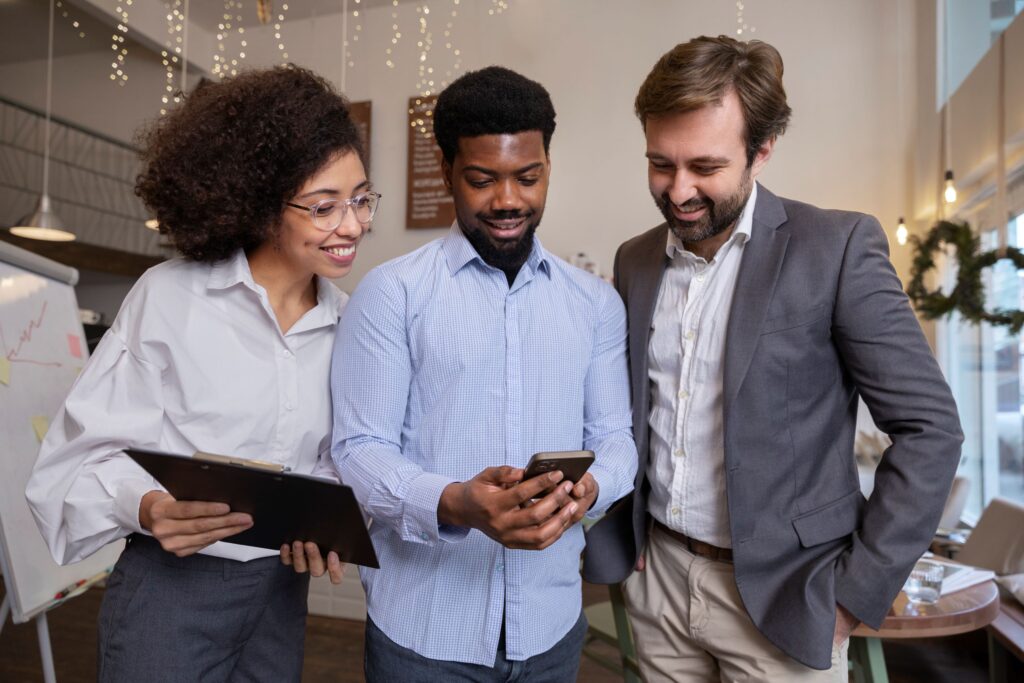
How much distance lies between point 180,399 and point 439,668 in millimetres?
642

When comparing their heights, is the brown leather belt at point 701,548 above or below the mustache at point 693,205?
below

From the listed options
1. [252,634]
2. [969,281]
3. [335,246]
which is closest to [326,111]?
[335,246]

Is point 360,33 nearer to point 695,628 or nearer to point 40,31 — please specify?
point 40,31

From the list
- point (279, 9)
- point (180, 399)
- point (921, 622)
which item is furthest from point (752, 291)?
point (279, 9)

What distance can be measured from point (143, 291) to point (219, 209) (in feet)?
0.65

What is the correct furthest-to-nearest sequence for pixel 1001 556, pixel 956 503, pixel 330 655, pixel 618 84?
pixel 618 84
pixel 956 503
pixel 330 655
pixel 1001 556

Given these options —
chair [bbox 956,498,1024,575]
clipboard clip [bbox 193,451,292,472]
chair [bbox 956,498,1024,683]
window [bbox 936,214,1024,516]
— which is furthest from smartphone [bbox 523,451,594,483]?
window [bbox 936,214,1024,516]

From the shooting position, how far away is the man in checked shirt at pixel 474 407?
1295mm

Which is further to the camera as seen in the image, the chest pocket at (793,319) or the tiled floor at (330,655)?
the tiled floor at (330,655)

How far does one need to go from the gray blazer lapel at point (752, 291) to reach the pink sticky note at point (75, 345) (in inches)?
78.0

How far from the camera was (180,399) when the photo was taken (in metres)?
1.36

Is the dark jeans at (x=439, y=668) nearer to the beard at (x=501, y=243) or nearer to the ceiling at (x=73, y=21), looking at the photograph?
the beard at (x=501, y=243)

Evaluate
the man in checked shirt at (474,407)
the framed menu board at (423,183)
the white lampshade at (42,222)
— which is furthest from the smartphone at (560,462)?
the white lampshade at (42,222)

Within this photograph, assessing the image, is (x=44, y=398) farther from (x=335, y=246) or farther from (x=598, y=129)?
(x=598, y=129)
